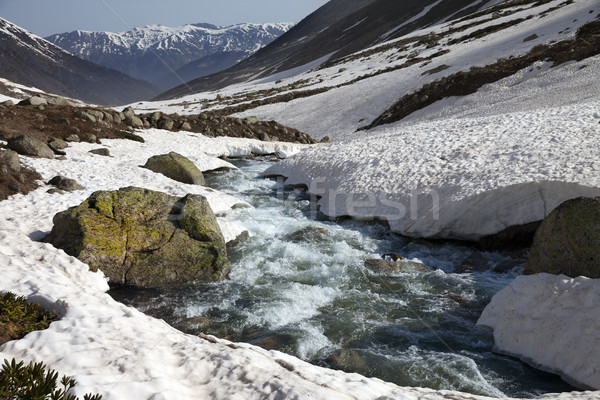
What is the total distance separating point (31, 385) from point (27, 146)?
17907 mm

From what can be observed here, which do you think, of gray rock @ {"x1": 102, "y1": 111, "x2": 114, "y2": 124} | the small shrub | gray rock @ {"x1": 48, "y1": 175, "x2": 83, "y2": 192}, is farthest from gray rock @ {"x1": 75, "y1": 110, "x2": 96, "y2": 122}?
the small shrub

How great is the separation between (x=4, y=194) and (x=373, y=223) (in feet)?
45.5

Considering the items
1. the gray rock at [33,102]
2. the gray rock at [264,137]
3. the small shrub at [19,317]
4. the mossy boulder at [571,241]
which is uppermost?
the gray rock at [33,102]

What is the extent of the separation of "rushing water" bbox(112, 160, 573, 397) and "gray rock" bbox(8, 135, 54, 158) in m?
11.7

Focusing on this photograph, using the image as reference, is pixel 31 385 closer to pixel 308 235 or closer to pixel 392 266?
pixel 392 266

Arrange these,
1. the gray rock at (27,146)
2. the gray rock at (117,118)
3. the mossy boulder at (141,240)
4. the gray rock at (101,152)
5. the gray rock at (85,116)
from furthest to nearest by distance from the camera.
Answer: the gray rock at (117,118) → the gray rock at (85,116) → the gray rock at (101,152) → the gray rock at (27,146) → the mossy boulder at (141,240)

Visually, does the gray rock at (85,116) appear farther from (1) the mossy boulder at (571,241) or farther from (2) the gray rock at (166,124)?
(1) the mossy boulder at (571,241)

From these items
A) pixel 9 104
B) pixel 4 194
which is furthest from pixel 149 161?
pixel 9 104

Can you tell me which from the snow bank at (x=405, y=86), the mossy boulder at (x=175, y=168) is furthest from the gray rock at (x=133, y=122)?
the snow bank at (x=405, y=86)

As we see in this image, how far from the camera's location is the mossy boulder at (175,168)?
806 inches

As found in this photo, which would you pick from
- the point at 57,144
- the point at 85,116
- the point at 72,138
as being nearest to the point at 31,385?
the point at 57,144

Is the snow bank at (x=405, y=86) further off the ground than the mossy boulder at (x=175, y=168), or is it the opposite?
the snow bank at (x=405, y=86)

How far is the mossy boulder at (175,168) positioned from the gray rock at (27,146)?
15.4ft

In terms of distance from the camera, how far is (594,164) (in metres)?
12.8
